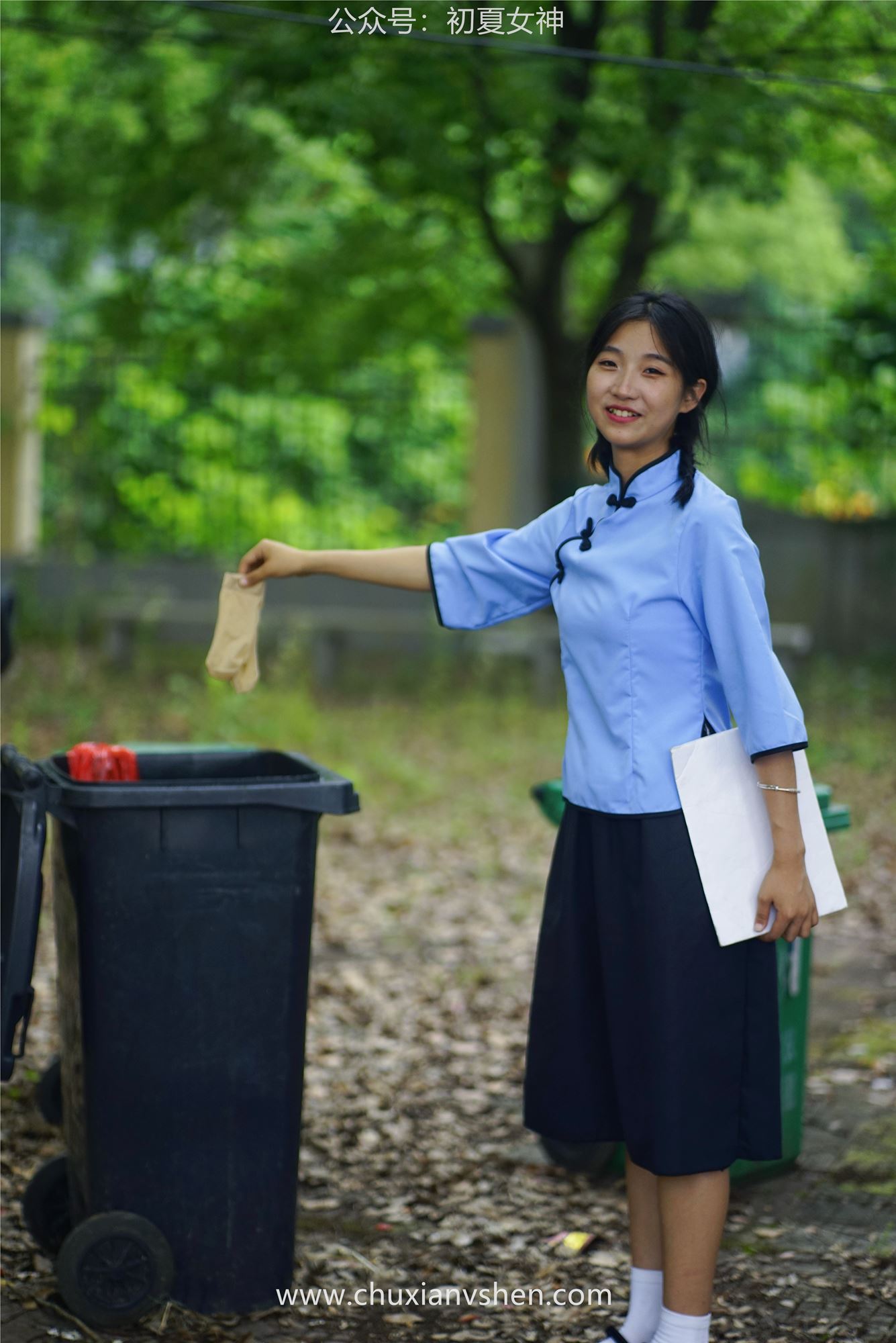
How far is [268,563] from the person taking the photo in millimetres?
3008

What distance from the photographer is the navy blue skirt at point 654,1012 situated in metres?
2.64

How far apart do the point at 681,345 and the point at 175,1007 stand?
5.11ft

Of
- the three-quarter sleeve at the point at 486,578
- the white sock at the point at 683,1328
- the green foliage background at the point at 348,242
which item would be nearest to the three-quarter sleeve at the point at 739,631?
the three-quarter sleeve at the point at 486,578

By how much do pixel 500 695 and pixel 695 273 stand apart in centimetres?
863

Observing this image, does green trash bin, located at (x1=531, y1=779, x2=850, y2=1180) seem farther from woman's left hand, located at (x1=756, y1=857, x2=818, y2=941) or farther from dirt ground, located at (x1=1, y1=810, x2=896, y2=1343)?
woman's left hand, located at (x1=756, y1=857, x2=818, y2=941)

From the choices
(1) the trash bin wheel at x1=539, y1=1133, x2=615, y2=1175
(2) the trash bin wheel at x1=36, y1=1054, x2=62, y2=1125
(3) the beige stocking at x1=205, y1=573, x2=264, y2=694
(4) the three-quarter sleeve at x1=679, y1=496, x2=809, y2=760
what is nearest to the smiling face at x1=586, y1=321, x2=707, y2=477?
(4) the three-quarter sleeve at x1=679, y1=496, x2=809, y2=760

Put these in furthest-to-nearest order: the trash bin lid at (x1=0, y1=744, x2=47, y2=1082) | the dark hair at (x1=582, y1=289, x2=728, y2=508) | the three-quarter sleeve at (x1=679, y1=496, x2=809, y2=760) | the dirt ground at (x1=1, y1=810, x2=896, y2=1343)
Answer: the dirt ground at (x1=1, y1=810, x2=896, y2=1343) → the trash bin lid at (x1=0, y1=744, x2=47, y2=1082) → the dark hair at (x1=582, y1=289, x2=728, y2=508) → the three-quarter sleeve at (x1=679, y1=496, x2=809, y2=760)

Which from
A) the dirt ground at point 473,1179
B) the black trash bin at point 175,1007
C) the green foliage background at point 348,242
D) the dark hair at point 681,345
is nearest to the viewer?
the dark hair at point 681,345

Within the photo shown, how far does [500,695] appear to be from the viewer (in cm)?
1137

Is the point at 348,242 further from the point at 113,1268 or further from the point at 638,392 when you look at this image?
the point at 113,1268

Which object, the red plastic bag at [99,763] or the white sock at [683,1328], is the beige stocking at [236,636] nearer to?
the red plastic bag at [99,763]

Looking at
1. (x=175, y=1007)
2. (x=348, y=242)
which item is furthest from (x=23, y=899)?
(x=348, y=242)

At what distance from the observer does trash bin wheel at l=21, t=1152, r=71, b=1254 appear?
131 inches

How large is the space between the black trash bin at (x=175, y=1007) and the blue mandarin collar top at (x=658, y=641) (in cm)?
56
